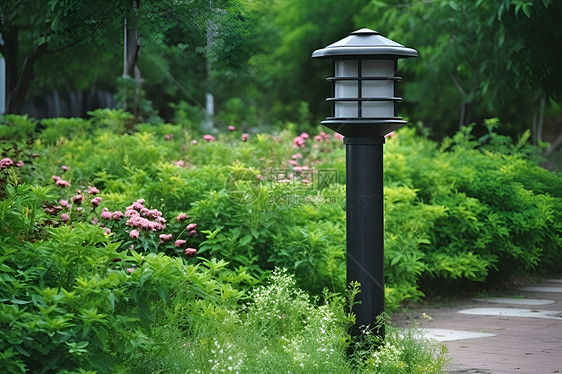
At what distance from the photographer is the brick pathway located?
5.23 meters

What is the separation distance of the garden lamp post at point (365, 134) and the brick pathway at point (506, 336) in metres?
0.92

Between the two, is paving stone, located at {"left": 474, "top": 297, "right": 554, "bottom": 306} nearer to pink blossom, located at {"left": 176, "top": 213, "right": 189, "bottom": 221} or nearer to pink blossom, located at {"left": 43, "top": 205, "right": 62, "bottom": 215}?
pink blossom, located at {"left": 176, "top": 213, "right": 189, "bottom": 221}

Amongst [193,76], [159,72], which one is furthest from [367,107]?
[193,76]

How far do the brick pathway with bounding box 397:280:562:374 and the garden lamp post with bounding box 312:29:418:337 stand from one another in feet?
3.03

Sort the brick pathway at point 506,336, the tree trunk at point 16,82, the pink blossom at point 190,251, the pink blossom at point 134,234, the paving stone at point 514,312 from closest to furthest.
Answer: the brick pathway at point 506,336
the pink blossom at point 134,234
the pink blossom at point 190,251
the paving stone at point 514,312
the tree trunk at point 16,82

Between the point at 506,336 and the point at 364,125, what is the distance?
2522 millimetres

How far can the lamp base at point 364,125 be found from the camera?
4.72 m

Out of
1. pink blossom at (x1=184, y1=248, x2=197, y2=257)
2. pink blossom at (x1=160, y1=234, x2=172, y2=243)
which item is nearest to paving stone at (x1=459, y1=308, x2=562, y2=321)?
pink blossom at (x1=184, y1=248, x2=197, y2=257)

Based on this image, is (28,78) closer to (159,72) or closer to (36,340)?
(159,72)

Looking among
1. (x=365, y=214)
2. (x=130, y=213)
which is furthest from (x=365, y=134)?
(x=130, y=213)

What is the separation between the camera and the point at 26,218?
15.1 feet

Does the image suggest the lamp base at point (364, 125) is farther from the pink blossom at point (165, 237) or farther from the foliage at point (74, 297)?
the pink blossom at point (165, 237)

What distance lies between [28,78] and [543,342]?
965cm

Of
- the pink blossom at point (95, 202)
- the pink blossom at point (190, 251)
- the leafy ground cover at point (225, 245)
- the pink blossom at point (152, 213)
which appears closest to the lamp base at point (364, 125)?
the leafy ground cover at point (225, 245)
